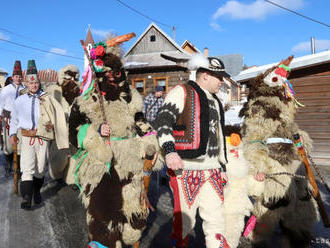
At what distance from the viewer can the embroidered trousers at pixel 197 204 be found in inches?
96.9

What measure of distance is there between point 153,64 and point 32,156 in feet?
47.9

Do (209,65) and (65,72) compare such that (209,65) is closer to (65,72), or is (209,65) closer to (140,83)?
(65,72)

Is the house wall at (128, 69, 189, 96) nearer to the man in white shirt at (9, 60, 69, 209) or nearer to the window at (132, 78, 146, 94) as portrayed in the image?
the window at (132, 78, 146, 94)

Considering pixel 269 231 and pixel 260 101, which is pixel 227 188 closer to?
pixel 269 231

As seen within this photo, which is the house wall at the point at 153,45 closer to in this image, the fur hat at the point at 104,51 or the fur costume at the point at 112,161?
the fur hat at the point at 104,51

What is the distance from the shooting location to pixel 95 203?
274 cm

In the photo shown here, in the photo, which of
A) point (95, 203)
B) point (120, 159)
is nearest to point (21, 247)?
point (95, 203)

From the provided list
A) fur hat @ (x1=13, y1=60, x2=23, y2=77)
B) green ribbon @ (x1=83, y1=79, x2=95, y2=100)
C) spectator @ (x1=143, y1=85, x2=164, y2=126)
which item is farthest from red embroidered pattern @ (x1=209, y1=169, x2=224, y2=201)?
fur hat @ (x1=13, y1=60, x2=23, y2=77)

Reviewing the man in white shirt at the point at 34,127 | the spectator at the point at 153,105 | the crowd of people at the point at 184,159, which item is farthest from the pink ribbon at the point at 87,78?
the spectator at the point at 153,105

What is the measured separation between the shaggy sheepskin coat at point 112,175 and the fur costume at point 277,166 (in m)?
1.34

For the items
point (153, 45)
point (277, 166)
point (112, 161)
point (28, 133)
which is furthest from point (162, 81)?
point (112, 161)

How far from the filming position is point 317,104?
8.36m

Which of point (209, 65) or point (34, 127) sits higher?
point (209, 65)

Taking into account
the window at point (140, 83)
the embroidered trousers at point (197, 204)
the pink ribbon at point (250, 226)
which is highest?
the window at point (140, 83)
